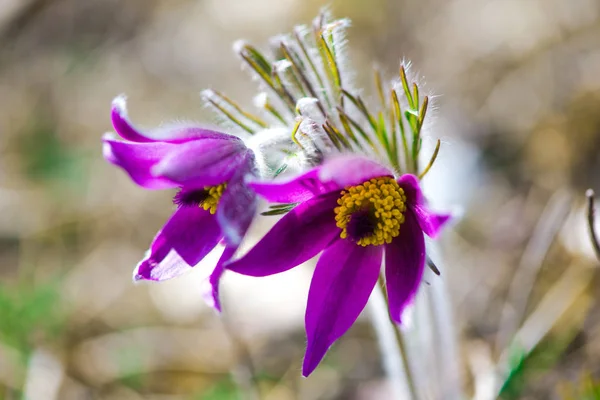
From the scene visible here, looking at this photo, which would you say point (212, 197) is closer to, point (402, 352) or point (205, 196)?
point (205, 196)

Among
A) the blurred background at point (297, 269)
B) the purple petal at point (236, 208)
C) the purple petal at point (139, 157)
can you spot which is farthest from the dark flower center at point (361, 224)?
the blurred background at point (297, 269)

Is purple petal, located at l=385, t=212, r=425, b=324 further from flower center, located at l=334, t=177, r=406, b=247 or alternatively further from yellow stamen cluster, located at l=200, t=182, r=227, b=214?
yellow stamen cluster, located at l=200, t=182, r=227, b=214

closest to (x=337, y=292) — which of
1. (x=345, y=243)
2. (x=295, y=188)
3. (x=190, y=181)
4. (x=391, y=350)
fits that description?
(x=345, y=243)

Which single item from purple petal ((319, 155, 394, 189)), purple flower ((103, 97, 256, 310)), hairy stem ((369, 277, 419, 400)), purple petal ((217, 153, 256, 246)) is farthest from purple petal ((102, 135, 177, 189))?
hairy stem ((369, 277, 419, 400))

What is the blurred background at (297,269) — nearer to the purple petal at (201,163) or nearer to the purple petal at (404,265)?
the purple petal at (404,265)

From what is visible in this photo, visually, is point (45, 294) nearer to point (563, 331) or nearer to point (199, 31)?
point (563, 331)

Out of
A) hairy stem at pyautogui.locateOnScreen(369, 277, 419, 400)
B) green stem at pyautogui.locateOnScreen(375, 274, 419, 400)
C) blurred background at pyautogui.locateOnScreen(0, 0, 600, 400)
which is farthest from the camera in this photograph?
blurred background at pyautogui.locateOnScreen(0, 0, 600, 400)
